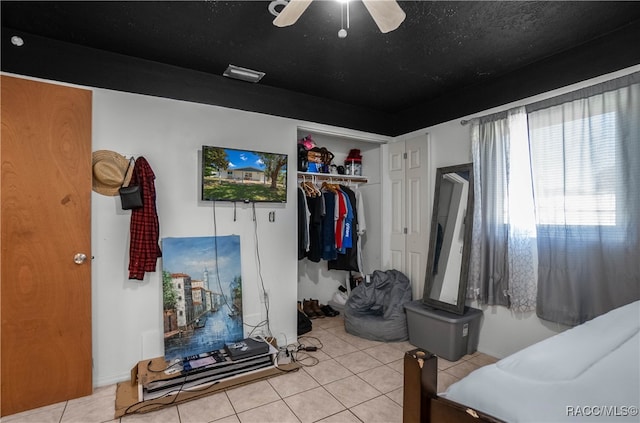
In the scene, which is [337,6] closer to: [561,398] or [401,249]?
[561,398]

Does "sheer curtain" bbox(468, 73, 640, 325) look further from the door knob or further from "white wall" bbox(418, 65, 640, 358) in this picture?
the door knob

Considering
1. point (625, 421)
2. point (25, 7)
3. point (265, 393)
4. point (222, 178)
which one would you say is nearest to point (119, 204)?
point (222, 178)

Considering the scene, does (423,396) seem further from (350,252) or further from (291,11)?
(350,252)

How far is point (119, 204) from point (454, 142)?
10.2 ft

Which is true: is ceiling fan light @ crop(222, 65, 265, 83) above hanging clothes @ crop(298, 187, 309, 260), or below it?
above

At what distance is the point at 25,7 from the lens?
1.90 metres

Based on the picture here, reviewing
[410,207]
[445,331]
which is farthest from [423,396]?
[410,207]

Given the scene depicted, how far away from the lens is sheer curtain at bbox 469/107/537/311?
102 inches

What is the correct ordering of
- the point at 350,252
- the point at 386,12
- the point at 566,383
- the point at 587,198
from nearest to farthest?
the point at 566,383 < the point at 386,12 < the point at 587,198 < the point at 350,252

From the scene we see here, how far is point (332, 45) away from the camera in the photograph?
2309 mm

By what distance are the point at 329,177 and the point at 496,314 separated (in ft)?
7.48

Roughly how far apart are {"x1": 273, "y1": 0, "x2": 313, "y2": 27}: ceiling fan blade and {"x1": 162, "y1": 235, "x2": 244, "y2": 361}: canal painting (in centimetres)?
183

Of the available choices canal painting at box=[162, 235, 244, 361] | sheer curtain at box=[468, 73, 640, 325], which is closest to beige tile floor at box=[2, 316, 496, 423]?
canal painting at box=[162, 235, 244, 361]

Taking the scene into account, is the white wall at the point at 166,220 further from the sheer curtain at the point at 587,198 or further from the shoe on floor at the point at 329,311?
the sheer curtain at the point at 587,198
